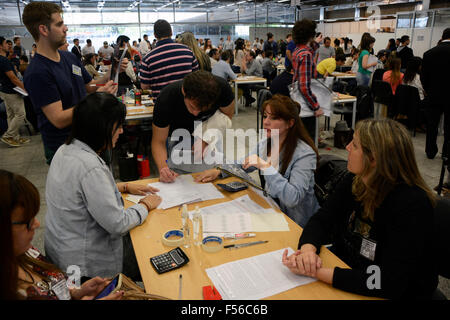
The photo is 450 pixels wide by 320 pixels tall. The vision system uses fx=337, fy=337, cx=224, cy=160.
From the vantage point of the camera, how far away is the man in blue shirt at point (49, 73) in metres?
2.17

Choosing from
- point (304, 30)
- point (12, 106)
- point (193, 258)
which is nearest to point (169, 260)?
point (193, 258)

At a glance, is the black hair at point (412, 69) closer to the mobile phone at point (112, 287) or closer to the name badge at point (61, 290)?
the mobile phone at point (112, 287)

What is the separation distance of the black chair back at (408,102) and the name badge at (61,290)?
570 cm

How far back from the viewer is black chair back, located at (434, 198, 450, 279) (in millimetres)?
1293

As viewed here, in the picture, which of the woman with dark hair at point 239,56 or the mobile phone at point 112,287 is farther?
the woman with dark hair at point 239,56

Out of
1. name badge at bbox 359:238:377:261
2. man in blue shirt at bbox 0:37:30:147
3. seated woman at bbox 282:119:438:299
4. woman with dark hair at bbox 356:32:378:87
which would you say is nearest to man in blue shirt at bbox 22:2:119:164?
seated woman at bbox 282:119:438:299

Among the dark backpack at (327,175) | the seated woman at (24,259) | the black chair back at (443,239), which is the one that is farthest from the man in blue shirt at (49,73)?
the black chair back at (443,239)

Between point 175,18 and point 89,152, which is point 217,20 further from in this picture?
point 89,152

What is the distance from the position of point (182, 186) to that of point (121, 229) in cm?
65

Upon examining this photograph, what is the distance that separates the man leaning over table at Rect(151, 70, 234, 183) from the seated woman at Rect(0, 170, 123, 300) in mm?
984

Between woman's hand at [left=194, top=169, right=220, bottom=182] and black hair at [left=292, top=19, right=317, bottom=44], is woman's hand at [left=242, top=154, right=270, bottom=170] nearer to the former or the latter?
woman's hand at [left=194, top=169, right=220, bottom=182]

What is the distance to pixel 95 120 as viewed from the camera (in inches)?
59.1

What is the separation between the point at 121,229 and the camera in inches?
61.7
